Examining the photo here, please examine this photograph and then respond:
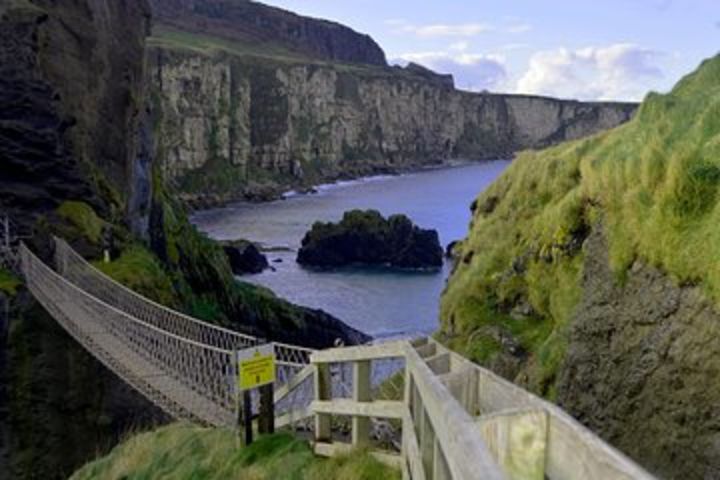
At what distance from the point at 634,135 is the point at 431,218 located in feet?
239

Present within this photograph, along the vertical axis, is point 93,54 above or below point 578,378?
above

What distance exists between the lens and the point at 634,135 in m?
6.77

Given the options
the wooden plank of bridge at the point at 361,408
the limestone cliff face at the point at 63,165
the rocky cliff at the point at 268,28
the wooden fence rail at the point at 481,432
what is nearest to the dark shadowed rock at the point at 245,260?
the limestone cliff face at the point at 63,165

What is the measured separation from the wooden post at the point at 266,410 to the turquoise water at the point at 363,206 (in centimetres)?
2472

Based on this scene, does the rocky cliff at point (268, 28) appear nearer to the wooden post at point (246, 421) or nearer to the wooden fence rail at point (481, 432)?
the wooden post at point (246, 421)

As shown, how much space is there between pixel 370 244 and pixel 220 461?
52230 millimetres

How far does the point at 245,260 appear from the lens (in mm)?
52812

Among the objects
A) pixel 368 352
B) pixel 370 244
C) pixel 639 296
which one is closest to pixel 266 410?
pixel 368 352

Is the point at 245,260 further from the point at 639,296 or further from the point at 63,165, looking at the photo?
the point at 639,296

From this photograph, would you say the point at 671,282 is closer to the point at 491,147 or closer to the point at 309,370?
the point at 309,370

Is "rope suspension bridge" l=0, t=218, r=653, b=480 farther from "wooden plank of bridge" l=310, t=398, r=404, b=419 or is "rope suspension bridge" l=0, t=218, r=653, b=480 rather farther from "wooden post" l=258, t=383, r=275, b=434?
"wooden post" l=258, t=383, r=275, b=434

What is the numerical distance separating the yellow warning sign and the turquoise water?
2473 centimetres

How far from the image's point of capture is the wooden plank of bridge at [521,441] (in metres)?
2.69

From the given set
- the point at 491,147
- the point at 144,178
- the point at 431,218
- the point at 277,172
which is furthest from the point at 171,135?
the point at 491,147
